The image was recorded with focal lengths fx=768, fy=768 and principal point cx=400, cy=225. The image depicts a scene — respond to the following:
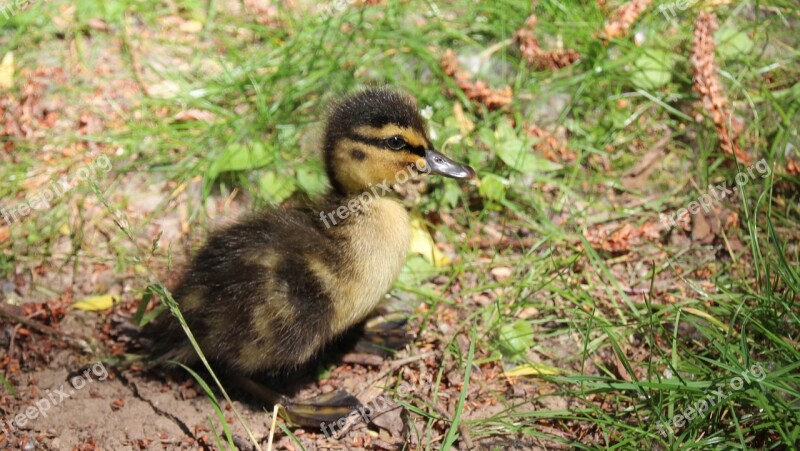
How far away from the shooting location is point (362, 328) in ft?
9.57

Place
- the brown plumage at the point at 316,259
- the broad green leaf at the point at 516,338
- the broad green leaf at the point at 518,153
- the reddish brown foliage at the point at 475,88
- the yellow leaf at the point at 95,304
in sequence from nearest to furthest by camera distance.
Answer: the brown plumage at the point at 316,259 < the broad green leaf at the point at 516,338 < the yellow leaf at the point at 95,304 < the broad green leaf at the point at 518,153 < the reddish brown foliage at the point at 475,88

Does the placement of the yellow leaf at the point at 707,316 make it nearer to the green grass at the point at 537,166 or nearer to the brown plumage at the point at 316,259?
the green grass at the point at 537,166

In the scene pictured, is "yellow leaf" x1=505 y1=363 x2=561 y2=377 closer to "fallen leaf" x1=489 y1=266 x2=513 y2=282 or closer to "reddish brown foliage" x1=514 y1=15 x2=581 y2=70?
"fallen leaf" x1=489 y1=266 x2=513 y2=282

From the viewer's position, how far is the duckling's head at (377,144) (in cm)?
250

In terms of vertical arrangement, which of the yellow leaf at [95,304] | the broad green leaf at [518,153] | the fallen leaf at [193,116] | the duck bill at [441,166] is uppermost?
the duck bill at [441,166]

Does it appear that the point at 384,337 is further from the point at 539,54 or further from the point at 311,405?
the point at 539,54

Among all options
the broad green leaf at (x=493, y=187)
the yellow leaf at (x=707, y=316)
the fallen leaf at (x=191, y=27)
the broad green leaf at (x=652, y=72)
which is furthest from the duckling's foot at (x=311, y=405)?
the fallen leaf at (x=191, y=27)

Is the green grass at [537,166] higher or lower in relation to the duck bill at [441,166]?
lower

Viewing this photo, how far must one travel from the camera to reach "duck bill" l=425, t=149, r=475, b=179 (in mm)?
2615

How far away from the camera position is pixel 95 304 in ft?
9.87

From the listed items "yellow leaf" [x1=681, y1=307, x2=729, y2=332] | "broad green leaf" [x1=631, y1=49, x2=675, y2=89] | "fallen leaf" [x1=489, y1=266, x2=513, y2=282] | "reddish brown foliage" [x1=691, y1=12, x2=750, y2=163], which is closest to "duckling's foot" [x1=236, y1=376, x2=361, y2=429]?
"fallen leaf" [x1=489, y1=266, x2=513, y2=282]

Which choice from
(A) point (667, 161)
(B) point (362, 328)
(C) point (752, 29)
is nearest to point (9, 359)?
(B) point (362, 328)

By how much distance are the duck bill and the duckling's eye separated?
0.36 ft

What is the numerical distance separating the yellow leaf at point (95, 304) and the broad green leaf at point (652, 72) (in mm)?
2465
